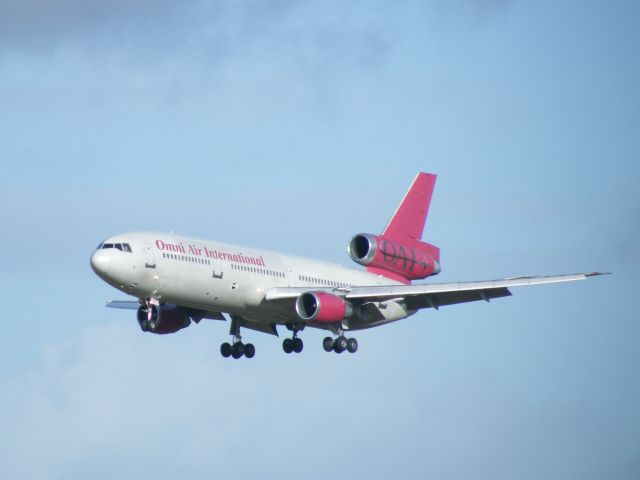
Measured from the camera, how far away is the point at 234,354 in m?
74.8

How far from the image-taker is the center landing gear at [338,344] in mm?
72812

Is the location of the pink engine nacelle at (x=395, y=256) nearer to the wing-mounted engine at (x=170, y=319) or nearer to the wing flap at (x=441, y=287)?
the wing flap at (x=441, y=287)

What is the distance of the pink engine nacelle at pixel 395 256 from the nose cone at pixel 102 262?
15104mm

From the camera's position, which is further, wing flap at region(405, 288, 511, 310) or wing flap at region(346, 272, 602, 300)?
wing flap at region(405, 288, 511, 310)

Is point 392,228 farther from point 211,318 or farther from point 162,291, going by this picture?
point 162,291

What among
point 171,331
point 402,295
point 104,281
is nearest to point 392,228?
point 402,295

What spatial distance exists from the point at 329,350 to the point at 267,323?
3.36 meters

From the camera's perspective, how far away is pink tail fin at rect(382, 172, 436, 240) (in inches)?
3137

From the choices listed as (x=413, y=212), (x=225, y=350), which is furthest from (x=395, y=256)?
(x=225, y=350)

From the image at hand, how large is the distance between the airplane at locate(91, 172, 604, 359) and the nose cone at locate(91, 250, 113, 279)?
0.14 feet

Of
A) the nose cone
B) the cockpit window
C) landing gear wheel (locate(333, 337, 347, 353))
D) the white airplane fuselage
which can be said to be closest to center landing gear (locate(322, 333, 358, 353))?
landing gear wheel (locate(333, 337, 347, 353))

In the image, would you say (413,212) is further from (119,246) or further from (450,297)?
(119,246)

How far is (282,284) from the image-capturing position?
71312mm

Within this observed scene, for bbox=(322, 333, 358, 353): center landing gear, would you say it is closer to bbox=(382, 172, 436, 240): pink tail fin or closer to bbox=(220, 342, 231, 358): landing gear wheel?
bbox=(220, 342, 231, 358): landing gear wheel
